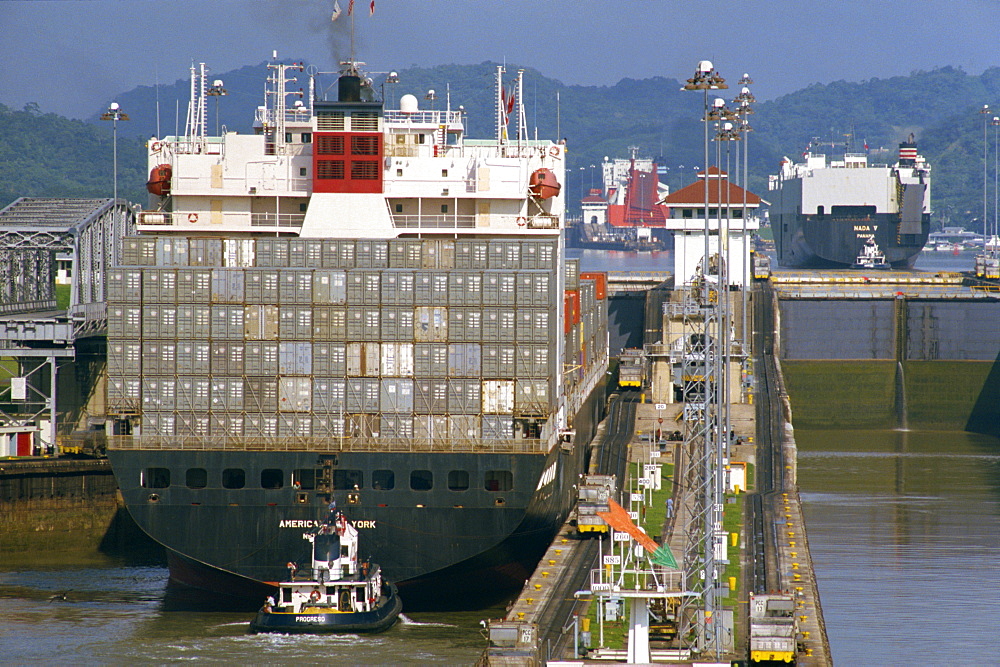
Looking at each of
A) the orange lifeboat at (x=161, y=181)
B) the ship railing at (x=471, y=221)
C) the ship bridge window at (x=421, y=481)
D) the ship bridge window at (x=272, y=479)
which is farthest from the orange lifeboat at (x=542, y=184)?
the ship bridge window at (x=272, y=479)

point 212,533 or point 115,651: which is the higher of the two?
point 212,533

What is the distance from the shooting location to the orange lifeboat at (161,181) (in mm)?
65000

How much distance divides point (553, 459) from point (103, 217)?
1391 inches

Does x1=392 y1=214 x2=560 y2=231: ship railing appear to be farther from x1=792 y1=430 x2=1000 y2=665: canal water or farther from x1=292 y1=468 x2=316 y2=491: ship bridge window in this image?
x1=792 y1=430 x2=1000 y2=665: canal water

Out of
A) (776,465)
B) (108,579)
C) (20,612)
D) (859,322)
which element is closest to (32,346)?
(108,579)

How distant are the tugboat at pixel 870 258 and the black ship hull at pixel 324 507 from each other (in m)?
147

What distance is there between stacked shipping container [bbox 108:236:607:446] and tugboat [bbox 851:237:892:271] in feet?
477

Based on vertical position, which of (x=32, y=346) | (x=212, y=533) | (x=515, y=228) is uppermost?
(x=515, y=228)

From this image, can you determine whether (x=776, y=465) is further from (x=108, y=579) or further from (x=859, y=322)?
(x=859, y=322)

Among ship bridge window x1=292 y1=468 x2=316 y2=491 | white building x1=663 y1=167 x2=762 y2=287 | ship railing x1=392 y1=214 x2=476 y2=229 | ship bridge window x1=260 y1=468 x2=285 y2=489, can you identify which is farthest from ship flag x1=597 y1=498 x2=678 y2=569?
white building x1=663 y1=167 x2=762 y2=287

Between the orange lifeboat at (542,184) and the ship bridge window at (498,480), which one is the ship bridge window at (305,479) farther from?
the orange lifeboat at (542,184)

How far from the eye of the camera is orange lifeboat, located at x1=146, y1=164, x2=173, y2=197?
213ft

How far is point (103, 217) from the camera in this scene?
81.4 meters

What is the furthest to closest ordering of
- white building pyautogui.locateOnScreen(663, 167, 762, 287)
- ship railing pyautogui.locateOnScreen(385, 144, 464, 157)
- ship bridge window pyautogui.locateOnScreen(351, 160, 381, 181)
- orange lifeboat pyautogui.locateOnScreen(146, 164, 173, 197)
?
white building pyautogui.locateOnScreen(663, 167, 762, 287) < orange lifeboat pyautogui.locateOnScreen(146, 164, 173, 197) < ship railing pyautogui.locateOnScreen(385, 144, 464, 157) < ship bridge window pyautogui.locateOnScreen(351, 160, 381, 181)
